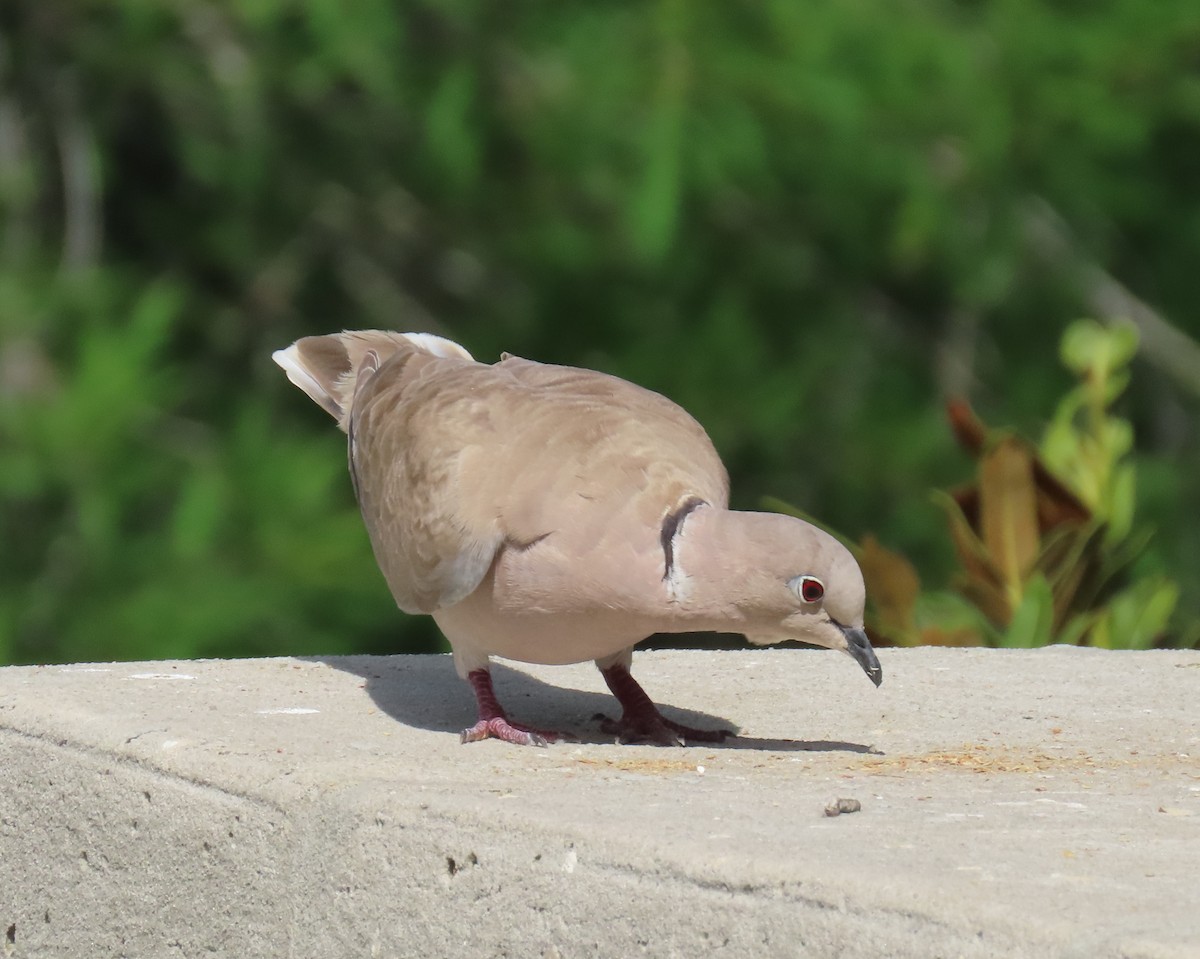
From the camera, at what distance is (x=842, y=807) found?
2662 mm

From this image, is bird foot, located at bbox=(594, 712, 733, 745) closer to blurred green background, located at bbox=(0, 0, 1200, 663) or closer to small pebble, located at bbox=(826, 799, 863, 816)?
small pebble, located at bbox=(826, 799, 863, 816)

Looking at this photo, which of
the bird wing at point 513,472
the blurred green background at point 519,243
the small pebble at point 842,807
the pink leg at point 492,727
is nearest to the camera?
the small pebble at point 842,807

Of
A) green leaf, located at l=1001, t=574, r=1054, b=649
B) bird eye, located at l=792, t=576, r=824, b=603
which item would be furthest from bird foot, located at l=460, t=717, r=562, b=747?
green leaf, located at l=1001, t=574, r=1054, b=649

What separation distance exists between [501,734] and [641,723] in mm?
317

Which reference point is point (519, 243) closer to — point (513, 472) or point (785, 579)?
point (513, 472)

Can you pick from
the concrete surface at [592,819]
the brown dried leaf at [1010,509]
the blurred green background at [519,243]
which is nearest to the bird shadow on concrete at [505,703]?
the concrete surface at [592,819]

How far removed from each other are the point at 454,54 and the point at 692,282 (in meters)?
1.50

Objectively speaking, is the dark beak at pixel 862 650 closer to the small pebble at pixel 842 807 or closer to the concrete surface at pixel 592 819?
the concrete surface at pixel 592 819

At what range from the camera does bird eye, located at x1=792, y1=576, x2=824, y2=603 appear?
316 cm

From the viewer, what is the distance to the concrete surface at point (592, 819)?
2.19 metres

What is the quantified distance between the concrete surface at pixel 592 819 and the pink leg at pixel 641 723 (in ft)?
0.29

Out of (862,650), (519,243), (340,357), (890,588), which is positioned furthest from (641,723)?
(519,243)

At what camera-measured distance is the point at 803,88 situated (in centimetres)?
684

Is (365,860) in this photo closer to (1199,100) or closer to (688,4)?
(688,4)
